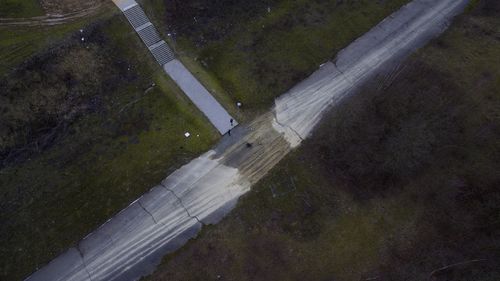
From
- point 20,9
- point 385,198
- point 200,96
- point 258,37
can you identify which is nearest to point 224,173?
point 200,96

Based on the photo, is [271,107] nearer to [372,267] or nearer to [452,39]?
[372,267]

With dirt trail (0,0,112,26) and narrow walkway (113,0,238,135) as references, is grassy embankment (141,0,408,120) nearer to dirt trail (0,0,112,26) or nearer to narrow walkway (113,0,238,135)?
narrow walkway (113,0,238,135)

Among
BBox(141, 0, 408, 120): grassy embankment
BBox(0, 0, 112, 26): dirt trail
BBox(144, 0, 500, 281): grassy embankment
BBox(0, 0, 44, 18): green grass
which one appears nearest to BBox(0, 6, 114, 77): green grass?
BBox(0, 0, 112, 26): dirt trail

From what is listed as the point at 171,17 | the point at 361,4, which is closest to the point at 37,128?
the point at 171,17

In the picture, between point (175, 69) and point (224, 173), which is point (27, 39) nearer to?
point (175, 69)

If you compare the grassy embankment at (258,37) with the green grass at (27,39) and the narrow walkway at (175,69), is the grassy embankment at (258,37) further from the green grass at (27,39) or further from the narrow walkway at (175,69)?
the green grass at (27,39)

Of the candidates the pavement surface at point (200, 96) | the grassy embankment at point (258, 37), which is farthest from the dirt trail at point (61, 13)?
the pavement surface at point (200, 96)
